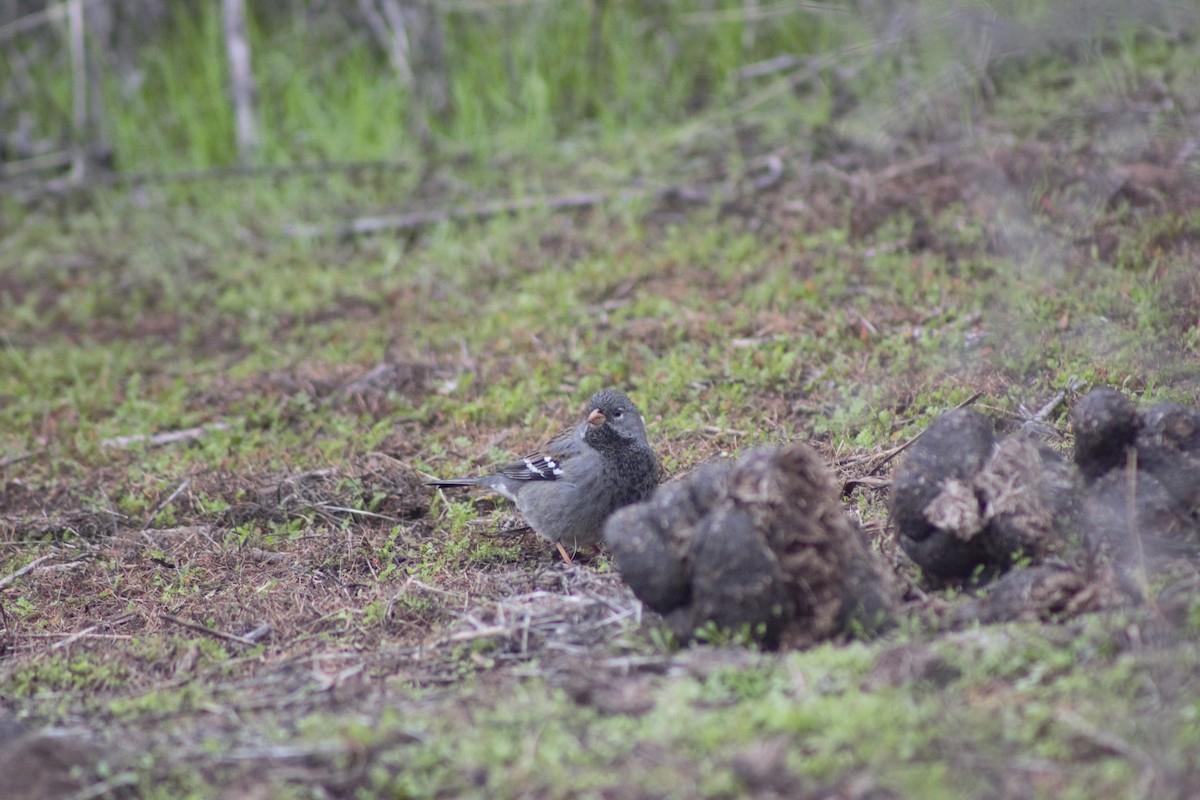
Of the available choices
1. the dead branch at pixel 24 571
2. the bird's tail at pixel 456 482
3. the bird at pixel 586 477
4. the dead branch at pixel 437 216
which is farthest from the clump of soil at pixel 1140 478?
the dead branch at pixel 437 216

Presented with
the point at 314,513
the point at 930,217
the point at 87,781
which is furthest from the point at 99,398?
the point at 930,217

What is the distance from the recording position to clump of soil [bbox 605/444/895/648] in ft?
12.1

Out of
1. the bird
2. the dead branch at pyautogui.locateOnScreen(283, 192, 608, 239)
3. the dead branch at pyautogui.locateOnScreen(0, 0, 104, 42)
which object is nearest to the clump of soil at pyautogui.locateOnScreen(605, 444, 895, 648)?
the bird

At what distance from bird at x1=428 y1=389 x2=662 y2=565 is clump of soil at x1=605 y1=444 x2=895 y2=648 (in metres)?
1.40

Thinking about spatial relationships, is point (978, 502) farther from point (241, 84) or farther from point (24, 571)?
point (241, 84)

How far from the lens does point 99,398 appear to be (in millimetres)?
7598

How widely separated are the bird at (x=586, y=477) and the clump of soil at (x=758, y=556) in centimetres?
140

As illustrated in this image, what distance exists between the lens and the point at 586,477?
A: 5.46 meters

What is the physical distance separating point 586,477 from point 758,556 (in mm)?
1887

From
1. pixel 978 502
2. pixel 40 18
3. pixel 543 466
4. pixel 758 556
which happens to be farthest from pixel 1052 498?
pixel 40 18

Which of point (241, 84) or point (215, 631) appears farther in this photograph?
point (241, 84)

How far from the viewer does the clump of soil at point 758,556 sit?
3693mm

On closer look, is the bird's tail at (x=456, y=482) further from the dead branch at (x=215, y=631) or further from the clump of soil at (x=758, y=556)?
the clump of soil at (x=758, y=556)

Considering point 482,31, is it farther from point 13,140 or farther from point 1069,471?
point 1069,471
